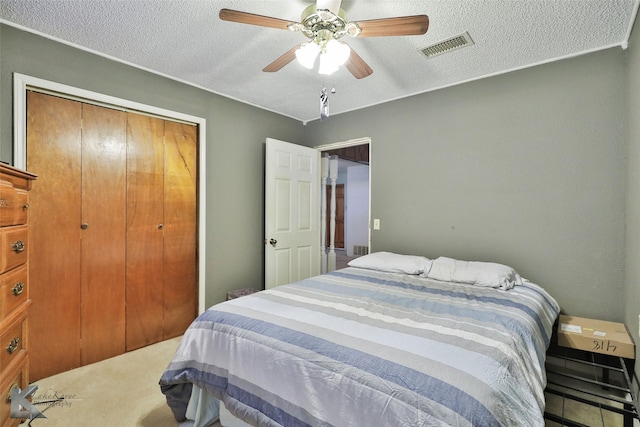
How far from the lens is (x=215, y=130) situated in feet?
10.3

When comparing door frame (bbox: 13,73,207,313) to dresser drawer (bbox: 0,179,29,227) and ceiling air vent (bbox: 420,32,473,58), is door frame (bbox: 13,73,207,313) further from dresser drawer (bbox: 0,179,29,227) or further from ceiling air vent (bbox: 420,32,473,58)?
ceiling air vent (bbox: 420,32,473,58)

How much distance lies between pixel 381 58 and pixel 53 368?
3366 millimetres

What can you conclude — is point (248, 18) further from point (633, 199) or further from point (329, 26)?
point (633, 199)

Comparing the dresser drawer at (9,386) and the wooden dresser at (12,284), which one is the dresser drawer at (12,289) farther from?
the dresser drawer at (9,386)

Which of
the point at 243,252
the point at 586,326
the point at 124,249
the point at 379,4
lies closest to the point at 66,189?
the point at 124,249

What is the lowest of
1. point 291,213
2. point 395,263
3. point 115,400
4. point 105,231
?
point 115,400

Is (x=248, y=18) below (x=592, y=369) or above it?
above

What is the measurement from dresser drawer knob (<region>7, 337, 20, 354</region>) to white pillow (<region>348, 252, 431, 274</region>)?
227cm

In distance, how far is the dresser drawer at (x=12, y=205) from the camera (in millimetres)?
1209

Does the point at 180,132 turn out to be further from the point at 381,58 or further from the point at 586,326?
the point at 586,326

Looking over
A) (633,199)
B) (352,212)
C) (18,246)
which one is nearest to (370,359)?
(18,246)

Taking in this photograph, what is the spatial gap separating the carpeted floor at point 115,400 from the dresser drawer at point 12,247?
1.03 metres

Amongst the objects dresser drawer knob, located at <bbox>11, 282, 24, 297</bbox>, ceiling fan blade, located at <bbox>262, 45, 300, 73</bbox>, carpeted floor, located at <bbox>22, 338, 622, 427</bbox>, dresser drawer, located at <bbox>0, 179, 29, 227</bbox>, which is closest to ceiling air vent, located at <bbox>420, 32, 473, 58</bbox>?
ceiling fan blade, located at <bbox>262, 45, 300, 73</bbox>

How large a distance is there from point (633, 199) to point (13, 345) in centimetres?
339
